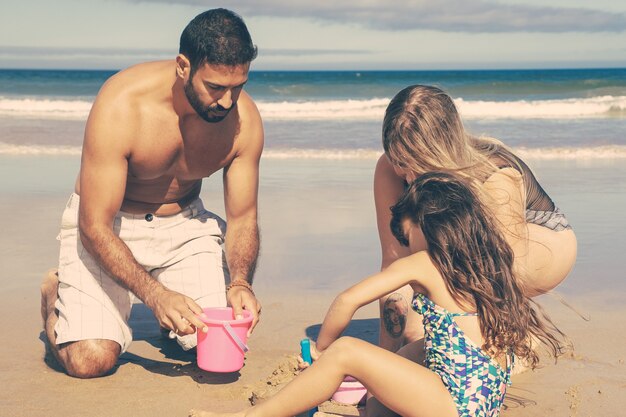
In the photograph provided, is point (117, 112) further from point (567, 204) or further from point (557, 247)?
point (567, 204)

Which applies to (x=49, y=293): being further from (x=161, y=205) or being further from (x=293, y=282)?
(x=293, y=282)

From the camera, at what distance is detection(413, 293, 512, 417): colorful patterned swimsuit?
10.4 feet

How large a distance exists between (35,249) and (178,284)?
234 centimetres

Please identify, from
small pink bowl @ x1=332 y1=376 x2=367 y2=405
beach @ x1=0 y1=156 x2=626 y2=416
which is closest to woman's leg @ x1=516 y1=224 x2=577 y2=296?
beach @ x1=0 y1=156 x2=626 y2=416

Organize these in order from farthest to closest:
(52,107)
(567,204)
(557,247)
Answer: (52,107) → (567,204) → (557,247)

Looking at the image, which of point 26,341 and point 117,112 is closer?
point 117,112

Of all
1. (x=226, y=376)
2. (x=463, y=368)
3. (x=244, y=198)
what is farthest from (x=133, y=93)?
(x=463, y=368)

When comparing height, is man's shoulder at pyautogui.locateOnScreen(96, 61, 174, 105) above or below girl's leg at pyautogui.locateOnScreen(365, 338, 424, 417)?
above

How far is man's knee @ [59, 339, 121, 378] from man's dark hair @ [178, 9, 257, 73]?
4.82 ft

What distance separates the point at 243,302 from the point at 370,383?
1.09 meters

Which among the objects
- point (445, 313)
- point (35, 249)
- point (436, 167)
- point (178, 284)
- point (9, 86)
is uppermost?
point (436, 167)

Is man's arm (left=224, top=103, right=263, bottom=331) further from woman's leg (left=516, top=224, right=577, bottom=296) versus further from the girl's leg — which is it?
woman's leg (left=516, top=224, right=577, bottom=296)

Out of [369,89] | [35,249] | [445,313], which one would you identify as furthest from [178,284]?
[369,89]

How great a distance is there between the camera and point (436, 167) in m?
3.72
